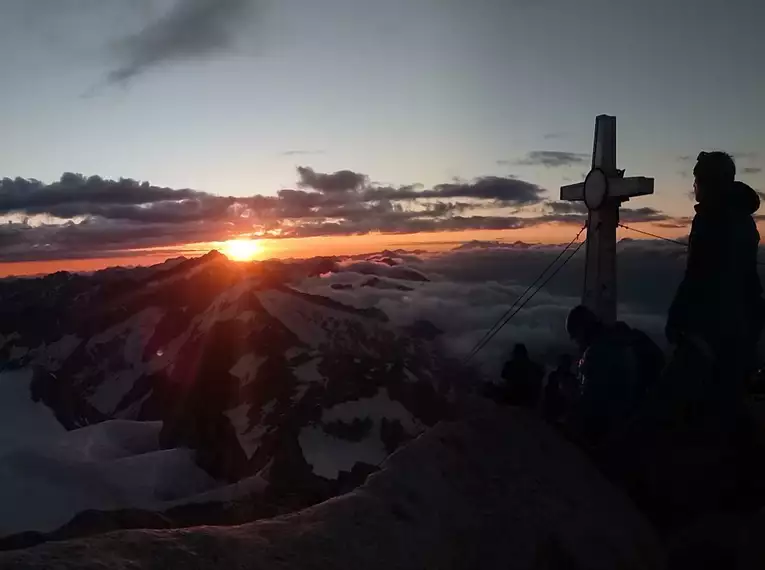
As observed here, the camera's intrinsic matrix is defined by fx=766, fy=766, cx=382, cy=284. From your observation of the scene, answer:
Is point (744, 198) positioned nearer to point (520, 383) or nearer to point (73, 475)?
point (520, 383)

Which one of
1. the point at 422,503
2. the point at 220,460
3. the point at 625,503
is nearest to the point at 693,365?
the point at 625,503

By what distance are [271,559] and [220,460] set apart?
79849mm

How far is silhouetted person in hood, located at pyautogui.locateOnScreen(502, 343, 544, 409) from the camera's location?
36.1ft

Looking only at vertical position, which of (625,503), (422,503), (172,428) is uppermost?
(422,503)

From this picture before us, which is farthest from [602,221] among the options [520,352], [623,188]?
[520,352]

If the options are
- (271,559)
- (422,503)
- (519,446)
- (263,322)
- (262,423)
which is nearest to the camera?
(271,559)

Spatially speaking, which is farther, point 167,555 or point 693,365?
point 693,365

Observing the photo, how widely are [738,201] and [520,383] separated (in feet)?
12.5

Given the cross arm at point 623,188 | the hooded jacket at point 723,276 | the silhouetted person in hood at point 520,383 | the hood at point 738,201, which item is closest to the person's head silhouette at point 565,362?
the silhouetted person in hood at point 520,383

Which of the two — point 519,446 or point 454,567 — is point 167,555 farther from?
point 519,446

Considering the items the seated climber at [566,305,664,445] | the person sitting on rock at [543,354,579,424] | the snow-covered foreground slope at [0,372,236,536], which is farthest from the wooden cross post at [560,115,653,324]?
the snow-covered foreground slope at [0,372,236,536]

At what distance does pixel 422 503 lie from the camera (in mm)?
7043

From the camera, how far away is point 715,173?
9.28 metres

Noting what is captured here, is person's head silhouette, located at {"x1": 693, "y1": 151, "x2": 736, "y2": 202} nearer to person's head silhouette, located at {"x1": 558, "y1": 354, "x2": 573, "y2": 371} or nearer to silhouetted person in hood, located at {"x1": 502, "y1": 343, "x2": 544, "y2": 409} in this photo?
silhouetted person in hood, located at {"x1": 502, "y1": 343, "x2": 544, "y2": 409}
